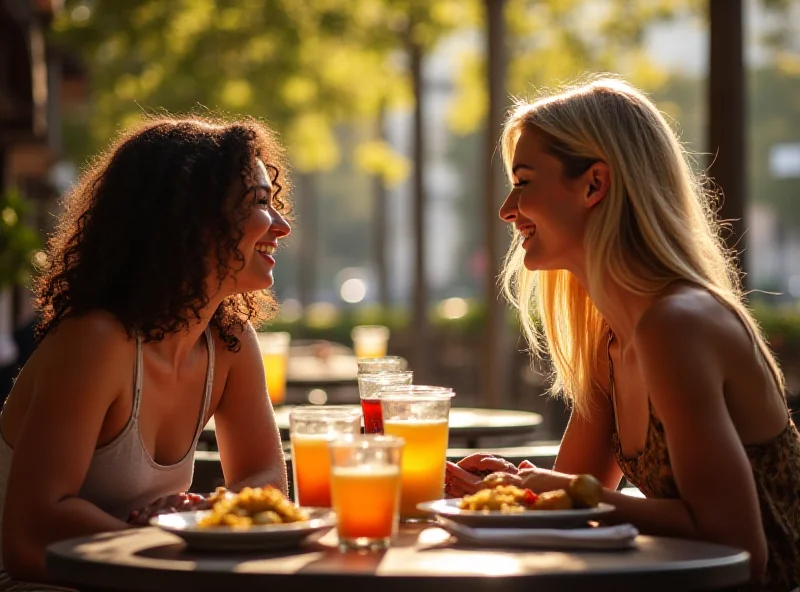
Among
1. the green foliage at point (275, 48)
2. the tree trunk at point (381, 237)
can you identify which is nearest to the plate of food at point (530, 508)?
the green foliage at point (275, 48)

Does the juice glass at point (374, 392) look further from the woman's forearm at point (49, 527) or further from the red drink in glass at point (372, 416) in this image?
the woman's forearm at point (49, 527)

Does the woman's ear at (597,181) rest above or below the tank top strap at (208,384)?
above

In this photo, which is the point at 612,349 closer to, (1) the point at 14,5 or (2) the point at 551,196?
(2) the point at 551,196

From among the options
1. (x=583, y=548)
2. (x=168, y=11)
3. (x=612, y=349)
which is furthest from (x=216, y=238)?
(x=168, y=11)

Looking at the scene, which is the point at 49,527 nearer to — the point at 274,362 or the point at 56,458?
the point at 56,458

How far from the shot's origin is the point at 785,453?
2613mm

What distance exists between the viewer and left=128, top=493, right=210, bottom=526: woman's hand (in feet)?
8.11

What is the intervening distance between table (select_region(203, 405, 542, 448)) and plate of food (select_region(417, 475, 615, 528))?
1993 millimetres

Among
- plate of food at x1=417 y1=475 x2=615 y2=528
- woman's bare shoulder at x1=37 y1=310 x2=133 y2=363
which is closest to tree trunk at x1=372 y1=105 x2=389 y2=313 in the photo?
woman's bare shoulder at x1=37 y1=310 x2=133 y2=363

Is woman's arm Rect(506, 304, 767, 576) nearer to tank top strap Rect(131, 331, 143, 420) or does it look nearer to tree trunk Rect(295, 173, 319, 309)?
tank top strap Rect(131, 331, 143, 420)

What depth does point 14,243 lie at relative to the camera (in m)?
7.43

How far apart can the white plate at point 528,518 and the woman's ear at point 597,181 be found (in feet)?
2.44

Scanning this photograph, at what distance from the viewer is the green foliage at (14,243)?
7.44 meters

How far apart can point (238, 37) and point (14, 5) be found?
6.72 ft
